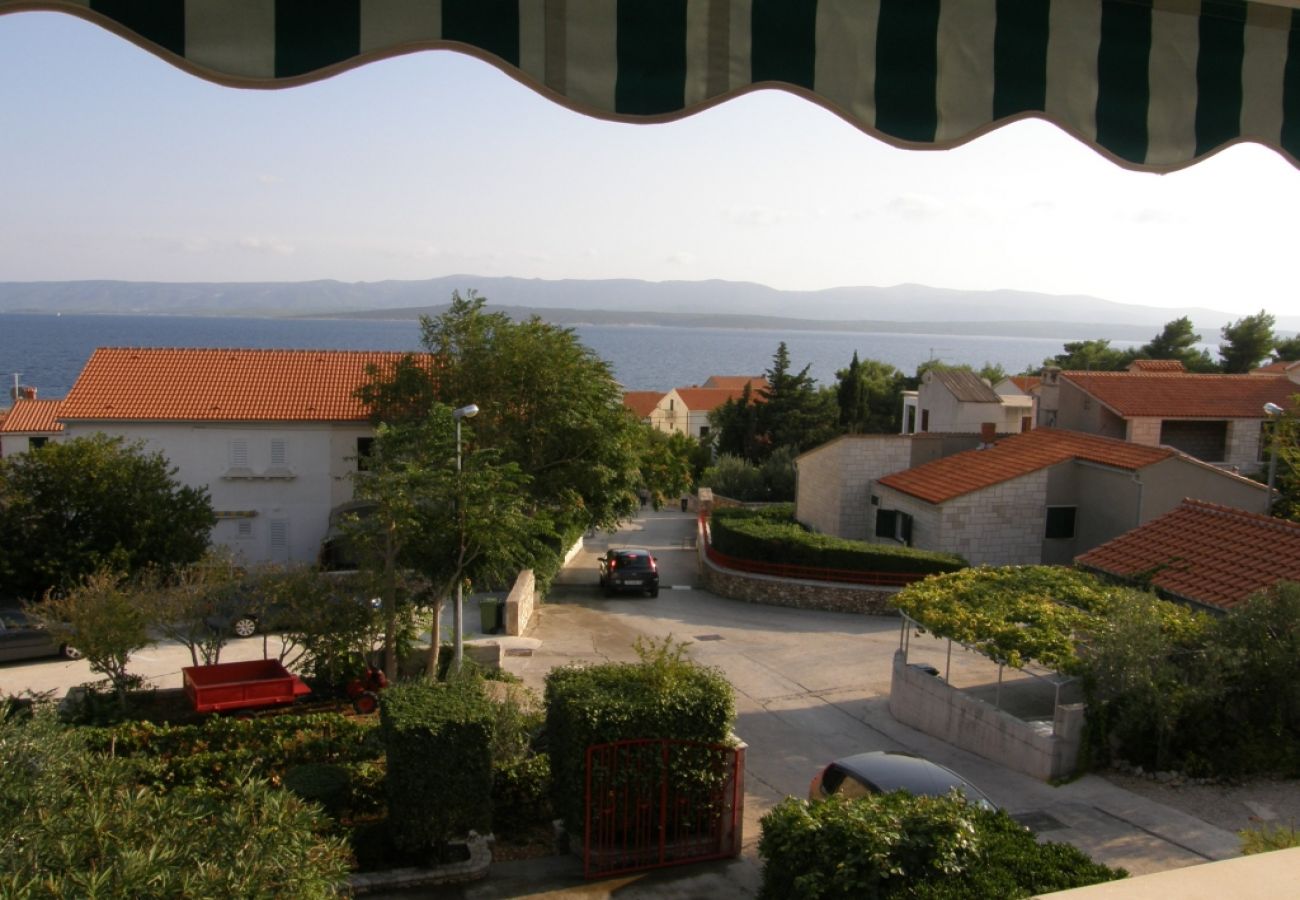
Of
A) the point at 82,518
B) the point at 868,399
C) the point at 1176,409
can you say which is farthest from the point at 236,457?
the point at 868,399

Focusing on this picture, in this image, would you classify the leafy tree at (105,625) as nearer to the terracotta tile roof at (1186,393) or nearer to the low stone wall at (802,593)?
the low stone wall at (802,593)

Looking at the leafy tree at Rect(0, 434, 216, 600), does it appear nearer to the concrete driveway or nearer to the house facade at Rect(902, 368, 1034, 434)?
the concrete driveway

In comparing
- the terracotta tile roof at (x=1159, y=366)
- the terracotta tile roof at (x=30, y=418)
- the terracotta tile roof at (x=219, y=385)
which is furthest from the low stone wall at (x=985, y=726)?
the terracotta tile roof at (x=1159, y=366)

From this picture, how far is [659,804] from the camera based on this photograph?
10.6 meters

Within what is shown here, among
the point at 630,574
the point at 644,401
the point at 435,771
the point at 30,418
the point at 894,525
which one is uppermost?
the point at 30,418

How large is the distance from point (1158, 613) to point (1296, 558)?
13.9ft

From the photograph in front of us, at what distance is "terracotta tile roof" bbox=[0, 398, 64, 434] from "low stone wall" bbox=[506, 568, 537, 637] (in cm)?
2454

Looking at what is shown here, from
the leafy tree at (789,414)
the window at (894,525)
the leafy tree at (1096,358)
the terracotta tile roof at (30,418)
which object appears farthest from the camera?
the leafy tree at (1096,358)

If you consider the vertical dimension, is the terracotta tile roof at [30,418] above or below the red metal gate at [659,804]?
above

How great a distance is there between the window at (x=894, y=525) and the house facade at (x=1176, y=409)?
11065 millimetres

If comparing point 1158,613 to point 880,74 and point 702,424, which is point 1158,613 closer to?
point 880,74

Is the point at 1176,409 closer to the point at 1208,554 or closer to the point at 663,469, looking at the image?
the point at 663,469

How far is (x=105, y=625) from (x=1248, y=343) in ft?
237

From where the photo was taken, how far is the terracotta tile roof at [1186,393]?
3625 cm
